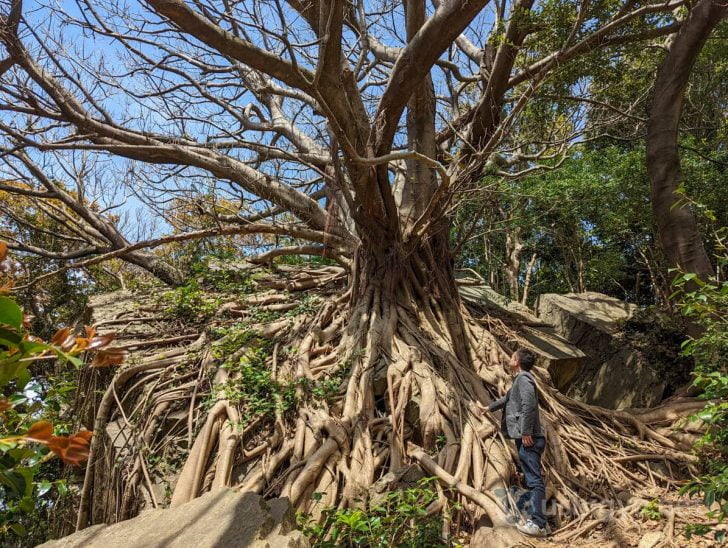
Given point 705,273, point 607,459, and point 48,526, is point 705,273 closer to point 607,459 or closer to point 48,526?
point 607,459

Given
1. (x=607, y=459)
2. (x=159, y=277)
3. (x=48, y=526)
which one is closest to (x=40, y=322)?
(x=159, y=277)

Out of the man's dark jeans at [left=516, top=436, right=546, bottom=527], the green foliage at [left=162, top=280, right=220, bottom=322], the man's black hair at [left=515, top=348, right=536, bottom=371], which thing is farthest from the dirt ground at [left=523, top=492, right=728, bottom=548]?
the green foliage at [left=162, top=280, right=220, bottom=322]

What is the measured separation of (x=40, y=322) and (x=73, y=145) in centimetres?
469

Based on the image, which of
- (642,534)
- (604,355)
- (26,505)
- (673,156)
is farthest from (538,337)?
(26,505)

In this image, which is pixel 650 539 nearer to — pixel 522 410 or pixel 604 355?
pixel 522 410

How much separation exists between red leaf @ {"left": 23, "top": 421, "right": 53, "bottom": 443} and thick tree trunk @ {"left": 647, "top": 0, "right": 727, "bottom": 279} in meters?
6.15

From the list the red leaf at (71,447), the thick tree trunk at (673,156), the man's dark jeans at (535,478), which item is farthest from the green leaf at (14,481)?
the thick tree trunk at (673,156)

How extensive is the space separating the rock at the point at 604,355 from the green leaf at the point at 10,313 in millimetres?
7174

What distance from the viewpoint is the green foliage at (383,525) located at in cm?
263

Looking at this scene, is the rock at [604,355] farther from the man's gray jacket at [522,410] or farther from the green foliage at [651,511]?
A: the man's gray jacket at [522,410]

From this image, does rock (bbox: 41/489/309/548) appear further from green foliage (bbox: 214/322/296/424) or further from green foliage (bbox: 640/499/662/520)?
green foliage (bbox: 640/499/662/520)

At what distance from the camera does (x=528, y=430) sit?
3422 millimetres

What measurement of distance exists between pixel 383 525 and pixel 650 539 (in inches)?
73.4

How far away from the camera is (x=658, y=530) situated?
10.5 feet
